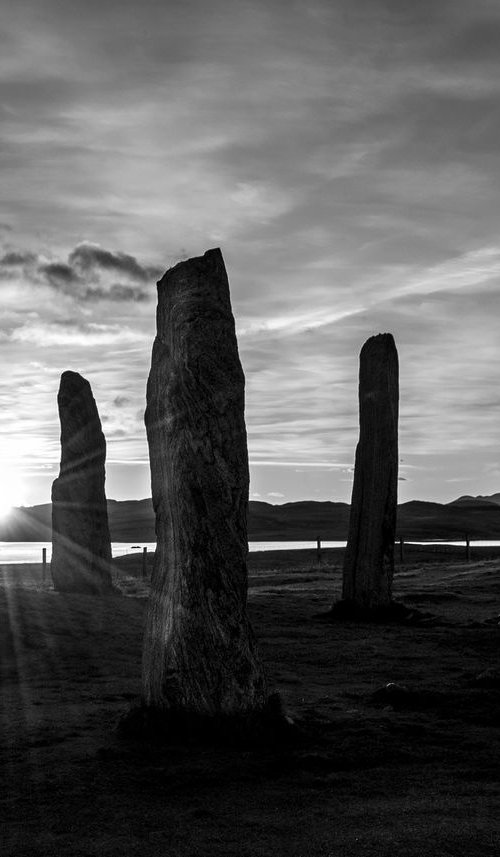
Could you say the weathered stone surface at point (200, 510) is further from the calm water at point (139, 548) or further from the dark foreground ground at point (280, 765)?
the calm water at point (139, 548)

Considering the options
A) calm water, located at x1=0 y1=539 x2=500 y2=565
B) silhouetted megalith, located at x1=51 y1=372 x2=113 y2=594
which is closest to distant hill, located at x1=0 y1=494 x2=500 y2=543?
calm water, located at x1=0 y1=539 x2=500 y2=565

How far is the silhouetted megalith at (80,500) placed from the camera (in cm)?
2108

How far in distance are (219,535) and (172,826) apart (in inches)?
113

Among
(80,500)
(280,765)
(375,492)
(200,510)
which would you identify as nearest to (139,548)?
(80,500)

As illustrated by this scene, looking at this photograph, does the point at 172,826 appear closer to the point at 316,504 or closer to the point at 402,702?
the point at 402,702

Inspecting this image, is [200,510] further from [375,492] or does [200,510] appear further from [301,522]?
[301,522]

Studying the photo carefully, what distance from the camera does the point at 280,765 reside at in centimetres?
727

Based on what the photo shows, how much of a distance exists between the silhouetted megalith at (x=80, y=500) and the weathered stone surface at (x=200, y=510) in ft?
41.6

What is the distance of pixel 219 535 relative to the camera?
830 centimetres

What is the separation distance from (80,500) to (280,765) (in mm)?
14732

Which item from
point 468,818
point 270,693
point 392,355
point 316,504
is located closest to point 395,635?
point 392,355

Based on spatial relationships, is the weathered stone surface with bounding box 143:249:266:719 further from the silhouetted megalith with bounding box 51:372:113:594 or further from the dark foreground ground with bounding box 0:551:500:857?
the silhouetted megalith with bounding box 51:372:113:594

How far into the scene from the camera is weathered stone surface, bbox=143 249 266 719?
8.09 metres

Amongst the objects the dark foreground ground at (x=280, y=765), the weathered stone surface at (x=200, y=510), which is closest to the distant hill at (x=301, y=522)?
the dark foreground ground at (x=280, y=765)
